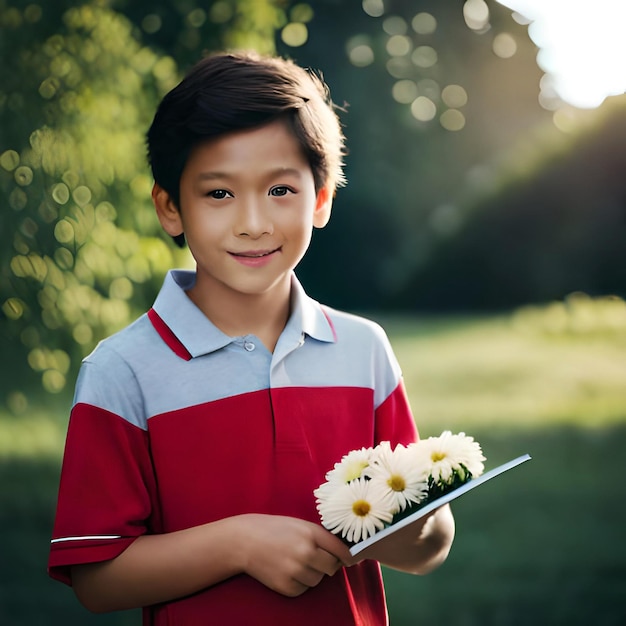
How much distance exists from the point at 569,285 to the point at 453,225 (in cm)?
66

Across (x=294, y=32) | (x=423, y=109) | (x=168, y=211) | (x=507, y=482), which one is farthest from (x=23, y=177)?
(x=507, y=482)

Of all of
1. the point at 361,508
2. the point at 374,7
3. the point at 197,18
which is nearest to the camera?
the point at 361,508

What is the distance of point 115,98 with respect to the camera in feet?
8.96

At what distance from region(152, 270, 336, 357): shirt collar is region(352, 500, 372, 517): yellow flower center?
0.27 metres

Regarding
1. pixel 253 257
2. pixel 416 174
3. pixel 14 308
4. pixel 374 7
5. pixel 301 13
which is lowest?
pixel 14 308

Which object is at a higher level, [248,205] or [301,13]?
[301,13]

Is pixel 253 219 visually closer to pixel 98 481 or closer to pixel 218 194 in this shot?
pixel 218 194

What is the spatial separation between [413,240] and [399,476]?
11.4ft

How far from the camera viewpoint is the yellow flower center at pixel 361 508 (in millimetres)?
1057

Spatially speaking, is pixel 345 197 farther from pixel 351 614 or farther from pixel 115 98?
pixel 351 614

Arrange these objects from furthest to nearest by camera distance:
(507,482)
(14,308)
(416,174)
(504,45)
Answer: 1. (416,174)
2. (504,45)
3. (507,482)
4. (14,308)

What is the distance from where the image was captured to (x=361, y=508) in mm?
1059

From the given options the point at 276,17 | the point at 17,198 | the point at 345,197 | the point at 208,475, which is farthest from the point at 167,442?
the point at 345,197

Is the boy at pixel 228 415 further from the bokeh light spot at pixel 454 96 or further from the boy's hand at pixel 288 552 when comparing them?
the bokeh light spot at pixel 454 96
